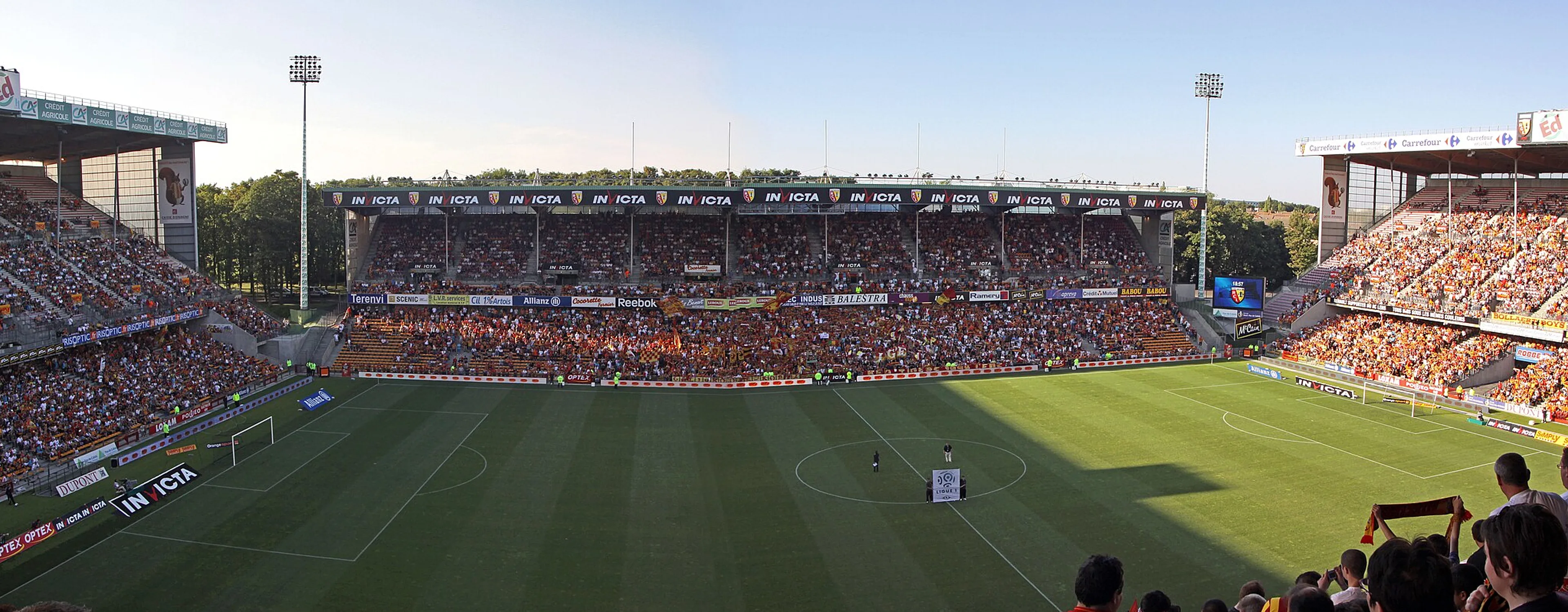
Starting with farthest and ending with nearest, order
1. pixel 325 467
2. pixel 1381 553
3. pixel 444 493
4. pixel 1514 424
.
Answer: pixel 1514 424, pixel 325 467, pixel 444 493, pixel 1381 553

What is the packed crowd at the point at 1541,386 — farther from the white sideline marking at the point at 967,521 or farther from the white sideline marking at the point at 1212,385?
the white sideline marking at the point at 967,521

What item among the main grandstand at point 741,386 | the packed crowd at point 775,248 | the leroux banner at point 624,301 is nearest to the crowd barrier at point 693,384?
the main grandstand at point 741,386

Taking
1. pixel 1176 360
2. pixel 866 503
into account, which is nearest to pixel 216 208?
pixel 866 503

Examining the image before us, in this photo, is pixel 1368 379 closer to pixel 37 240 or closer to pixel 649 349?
pixel 649 349

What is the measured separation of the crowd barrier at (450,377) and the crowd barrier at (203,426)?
3.00 meters

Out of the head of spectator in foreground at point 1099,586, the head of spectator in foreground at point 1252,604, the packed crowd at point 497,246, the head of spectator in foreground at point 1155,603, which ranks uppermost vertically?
the packed crowd at point 497,246

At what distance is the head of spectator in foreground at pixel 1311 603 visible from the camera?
548 cm

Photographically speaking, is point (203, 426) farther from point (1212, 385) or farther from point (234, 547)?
point (1212, 385)

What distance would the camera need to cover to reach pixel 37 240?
43062mm

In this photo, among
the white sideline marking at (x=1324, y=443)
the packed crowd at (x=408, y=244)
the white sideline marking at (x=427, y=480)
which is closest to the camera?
the white sideline marking at (x=427, y=480)

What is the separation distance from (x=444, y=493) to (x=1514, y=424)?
39.8 metres

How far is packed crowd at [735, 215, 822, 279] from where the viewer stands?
193 feet

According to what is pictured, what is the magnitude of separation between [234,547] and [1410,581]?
86.6 ft

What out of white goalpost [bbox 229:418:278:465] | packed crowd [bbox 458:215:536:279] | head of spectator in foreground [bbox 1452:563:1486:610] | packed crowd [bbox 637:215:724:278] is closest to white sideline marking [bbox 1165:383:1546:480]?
head of spectator in foreground [bbox 1452:563:1486:610]
